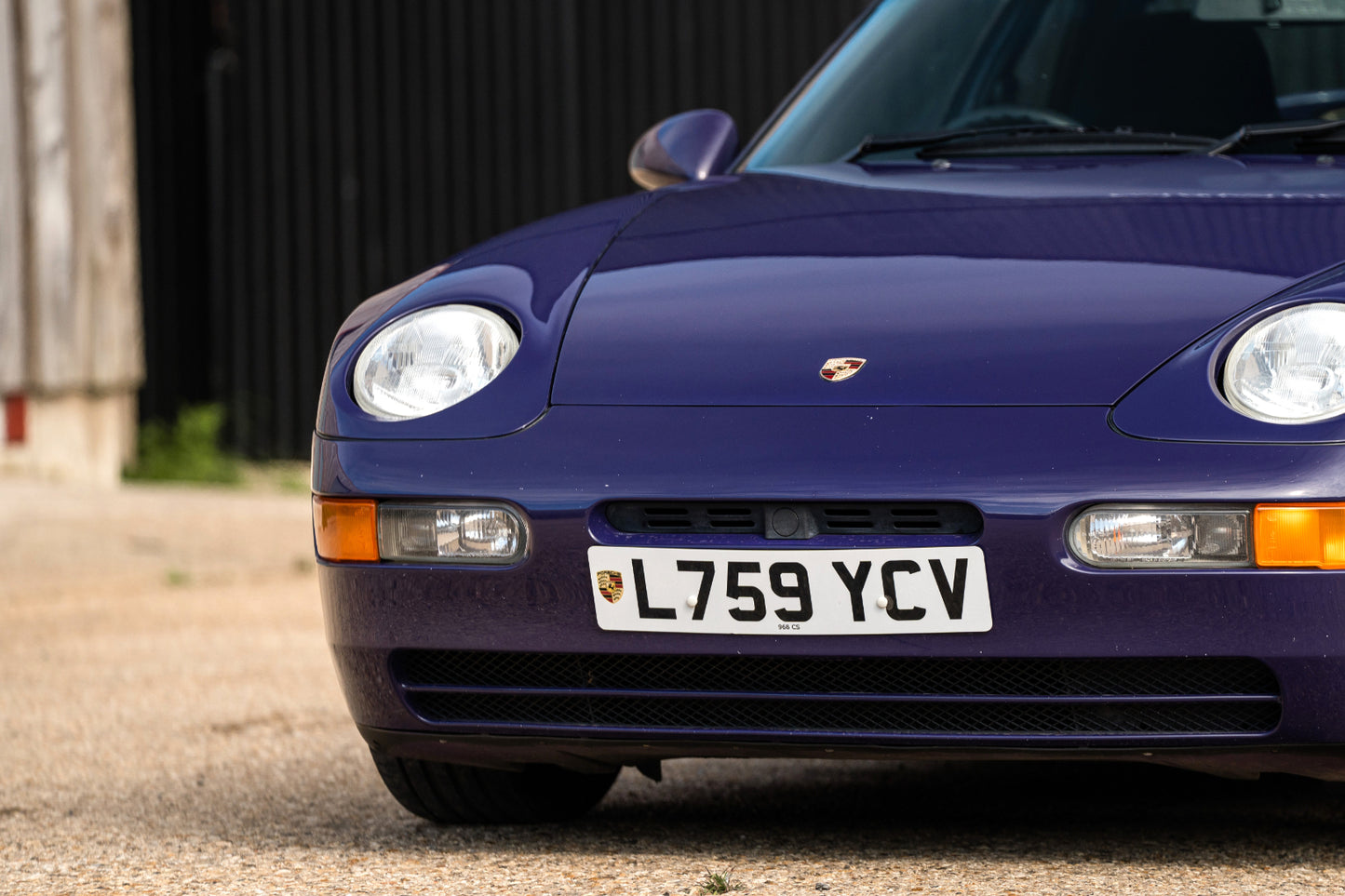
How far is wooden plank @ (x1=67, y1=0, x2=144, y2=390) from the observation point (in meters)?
8.71

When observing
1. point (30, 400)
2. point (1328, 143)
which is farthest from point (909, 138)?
point (30, 400)

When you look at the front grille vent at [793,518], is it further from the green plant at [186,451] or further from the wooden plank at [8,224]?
the green plant at [186,451]

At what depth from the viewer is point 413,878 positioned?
267 cm

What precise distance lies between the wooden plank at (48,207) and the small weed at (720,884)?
20.9ft

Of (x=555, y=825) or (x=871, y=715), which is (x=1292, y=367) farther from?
(x=555, y=825)

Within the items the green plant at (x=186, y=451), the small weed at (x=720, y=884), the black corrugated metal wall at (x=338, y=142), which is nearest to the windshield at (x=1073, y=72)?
the small weed at (x=720, y=884)

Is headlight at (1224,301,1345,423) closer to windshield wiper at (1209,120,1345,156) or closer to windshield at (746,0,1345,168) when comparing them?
windshield wiper at (1209,120,1345,156)

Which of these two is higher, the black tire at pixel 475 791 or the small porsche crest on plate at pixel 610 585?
the small porsche crest on plate at pixel 610 585

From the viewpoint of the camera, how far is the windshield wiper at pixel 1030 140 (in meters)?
3.15

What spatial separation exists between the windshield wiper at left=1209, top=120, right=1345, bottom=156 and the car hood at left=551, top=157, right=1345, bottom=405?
110 mm

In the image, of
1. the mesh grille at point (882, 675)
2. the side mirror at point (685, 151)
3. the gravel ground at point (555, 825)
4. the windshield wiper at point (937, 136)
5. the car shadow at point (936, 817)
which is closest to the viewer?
the mesh grille at point (882, 675)

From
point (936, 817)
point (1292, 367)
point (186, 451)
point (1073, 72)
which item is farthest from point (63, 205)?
point (1292, 367)

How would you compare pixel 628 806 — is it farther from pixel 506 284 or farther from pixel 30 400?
pixel 30 400

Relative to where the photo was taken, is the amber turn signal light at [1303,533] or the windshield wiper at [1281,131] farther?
the windshield wiper at [1281,131]
